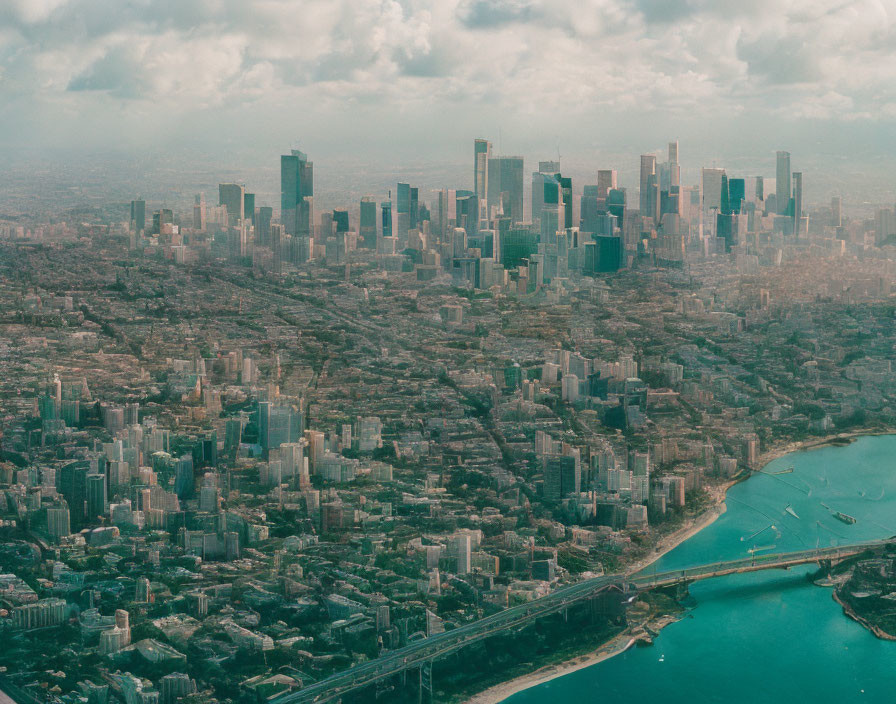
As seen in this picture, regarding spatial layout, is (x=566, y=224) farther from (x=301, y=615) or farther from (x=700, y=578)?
(x=301, y=615)

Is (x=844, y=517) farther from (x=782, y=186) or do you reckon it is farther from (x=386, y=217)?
(x=782, y=186)

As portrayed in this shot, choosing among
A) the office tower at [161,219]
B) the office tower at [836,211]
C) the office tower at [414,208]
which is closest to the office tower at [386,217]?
the office tower at [414,208]

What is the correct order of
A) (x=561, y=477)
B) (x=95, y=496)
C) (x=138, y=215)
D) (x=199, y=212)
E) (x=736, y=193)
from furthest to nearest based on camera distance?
1. (x=736, y=193)
2. (x=199, y=212)
3. (x=138, y=215)
4. (x=561, y=477)
5. (x=95, y=496)

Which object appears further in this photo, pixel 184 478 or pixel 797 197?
pixel 797 197

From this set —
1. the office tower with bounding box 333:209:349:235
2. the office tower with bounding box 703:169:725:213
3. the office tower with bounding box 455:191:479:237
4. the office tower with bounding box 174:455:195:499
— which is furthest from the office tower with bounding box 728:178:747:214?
the office tower with bounding box 174:455:195:499

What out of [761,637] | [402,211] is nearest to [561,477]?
[761,637]

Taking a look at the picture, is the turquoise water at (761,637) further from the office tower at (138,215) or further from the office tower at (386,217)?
the office tower at (138,215)

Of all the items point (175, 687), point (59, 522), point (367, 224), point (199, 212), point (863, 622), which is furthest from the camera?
point (367, 224)
